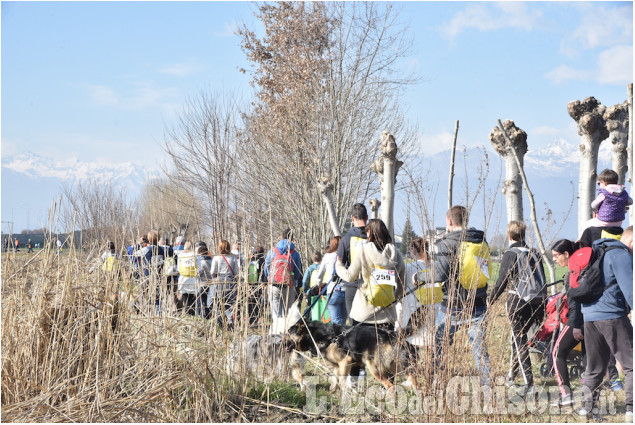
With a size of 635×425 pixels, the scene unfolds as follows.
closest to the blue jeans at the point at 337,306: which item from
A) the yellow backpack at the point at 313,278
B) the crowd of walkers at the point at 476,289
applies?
the yellow backpack at the point at 313,278

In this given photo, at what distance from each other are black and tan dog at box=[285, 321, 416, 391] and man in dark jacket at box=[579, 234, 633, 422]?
1.54 meters

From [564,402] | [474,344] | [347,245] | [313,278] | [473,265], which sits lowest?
[564,402]

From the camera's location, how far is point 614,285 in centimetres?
485

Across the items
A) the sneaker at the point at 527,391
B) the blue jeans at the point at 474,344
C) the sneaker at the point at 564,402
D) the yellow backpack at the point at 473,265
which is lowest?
the sneaker at the point at 564,402

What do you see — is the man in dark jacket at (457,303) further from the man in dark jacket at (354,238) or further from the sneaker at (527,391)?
the man in dark jacket at (354,238)

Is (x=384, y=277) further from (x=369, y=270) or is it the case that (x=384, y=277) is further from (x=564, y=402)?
(x=564, y=402)

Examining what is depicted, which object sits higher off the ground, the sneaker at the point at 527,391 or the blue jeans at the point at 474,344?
the blue jeans at the point at 474,344

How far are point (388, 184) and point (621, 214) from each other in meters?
4.47

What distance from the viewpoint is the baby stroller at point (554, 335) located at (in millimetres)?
5816

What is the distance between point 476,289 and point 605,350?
145cm

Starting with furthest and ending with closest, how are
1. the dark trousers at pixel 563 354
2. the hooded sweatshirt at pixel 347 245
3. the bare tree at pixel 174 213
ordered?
the bare tree at pixel 174 213 < the hooded sweatshirt at pixel 347 245 < the dark trousers at pixel 563 354

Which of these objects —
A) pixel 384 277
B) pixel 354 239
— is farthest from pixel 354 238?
pixel 384 277

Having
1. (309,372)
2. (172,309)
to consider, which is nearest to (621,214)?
(309,372)

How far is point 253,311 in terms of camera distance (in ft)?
18.2
